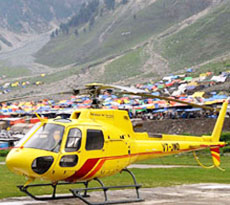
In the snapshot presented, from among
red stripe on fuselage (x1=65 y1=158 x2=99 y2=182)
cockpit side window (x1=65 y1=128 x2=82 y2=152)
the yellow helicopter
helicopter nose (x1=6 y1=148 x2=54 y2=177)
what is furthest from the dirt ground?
cockpit side window (x1=65 y1=128 x2=82 y2=152)

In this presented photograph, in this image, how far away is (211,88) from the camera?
321 feet

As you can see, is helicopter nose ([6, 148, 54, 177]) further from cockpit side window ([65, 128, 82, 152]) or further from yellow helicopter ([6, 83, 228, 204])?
cockpit side window ([65, 128, 82, 152])

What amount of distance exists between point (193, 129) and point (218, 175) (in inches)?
1478

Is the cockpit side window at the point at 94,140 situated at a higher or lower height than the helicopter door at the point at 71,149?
higher

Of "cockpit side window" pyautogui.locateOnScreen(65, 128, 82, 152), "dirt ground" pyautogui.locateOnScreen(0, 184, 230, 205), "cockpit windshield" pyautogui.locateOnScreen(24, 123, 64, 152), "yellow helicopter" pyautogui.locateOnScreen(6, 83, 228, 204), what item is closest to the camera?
"yellow helicopter" pyautogui.locateOnScreen(6, 83, 228, 204)

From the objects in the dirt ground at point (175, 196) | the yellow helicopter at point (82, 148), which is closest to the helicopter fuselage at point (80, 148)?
the yellow helicopter at point (82, 148)

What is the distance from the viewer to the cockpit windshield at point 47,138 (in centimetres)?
1456

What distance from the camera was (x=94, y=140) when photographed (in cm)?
1548

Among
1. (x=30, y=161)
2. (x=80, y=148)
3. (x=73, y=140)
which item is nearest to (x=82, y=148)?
(x=80, y=148)

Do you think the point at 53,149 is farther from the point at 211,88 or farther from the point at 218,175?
the point at 211,88

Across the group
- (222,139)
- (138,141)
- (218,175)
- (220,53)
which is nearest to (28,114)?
(222,139)

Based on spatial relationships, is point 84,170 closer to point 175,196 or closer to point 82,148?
point 82,148

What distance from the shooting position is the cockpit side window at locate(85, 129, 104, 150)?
1531 cm

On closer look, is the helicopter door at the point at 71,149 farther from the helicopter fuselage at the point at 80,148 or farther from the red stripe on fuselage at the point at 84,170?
the red stripe on fuselage at the point at 84,170
